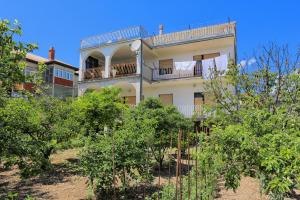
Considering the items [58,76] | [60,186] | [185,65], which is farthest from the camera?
[58,76]

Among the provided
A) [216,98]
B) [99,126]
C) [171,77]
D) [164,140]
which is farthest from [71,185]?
[171,77]

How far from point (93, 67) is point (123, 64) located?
4.69 m

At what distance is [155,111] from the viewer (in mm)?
12273

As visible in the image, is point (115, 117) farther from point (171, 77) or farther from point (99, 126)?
point (171, 77)

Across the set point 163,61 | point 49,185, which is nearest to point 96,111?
point 49,185

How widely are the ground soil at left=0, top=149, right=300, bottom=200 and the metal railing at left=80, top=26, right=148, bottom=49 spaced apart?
1334 cm

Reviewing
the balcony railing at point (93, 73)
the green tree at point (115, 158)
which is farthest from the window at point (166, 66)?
the green tree at point (115, 158)

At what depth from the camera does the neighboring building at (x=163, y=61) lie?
22344 millimetres

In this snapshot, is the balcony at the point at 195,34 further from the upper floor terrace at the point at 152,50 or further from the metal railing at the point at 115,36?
the metal railing at the point at 115,36

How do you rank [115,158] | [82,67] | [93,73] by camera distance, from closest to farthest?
[115,158]
[93,73]
[82,67]

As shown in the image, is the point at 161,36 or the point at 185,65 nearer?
the point at 185,65

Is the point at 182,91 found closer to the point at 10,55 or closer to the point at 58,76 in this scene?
the point at 58,76

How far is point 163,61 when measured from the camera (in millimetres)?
25469

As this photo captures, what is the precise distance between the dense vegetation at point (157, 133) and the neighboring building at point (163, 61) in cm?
873
